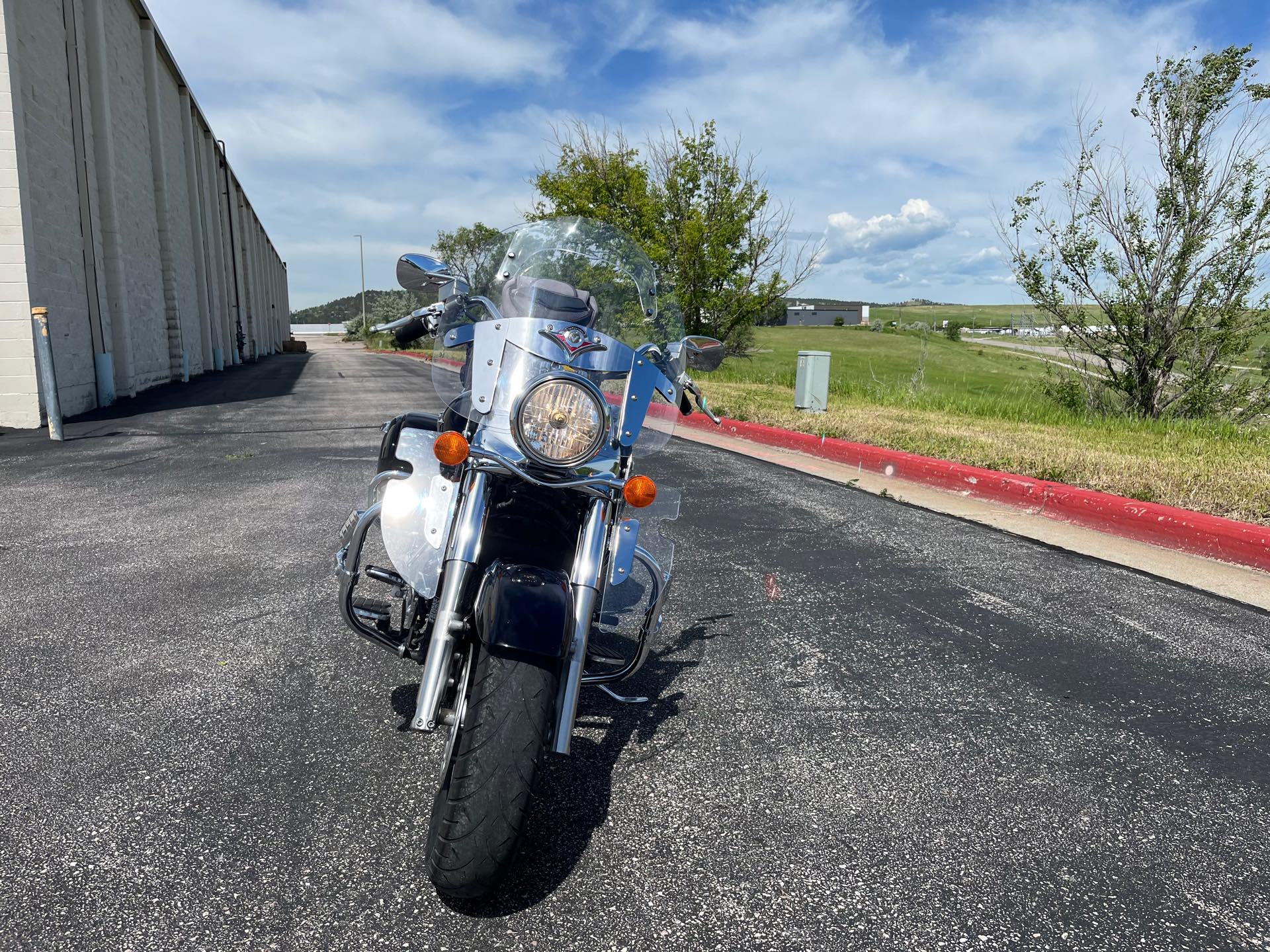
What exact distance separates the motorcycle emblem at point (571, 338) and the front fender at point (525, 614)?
673mm

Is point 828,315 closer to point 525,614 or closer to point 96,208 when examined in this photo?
point 96,208

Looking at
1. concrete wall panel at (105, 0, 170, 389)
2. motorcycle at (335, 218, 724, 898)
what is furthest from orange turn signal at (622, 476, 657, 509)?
concrete wall panel at (105, 0, 170, 389)

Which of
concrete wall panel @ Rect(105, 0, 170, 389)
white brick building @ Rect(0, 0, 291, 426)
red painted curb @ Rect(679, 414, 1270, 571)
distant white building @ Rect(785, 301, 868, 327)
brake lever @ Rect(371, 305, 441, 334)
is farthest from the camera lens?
distant white building @ Rect(785, 301, 868, 327)

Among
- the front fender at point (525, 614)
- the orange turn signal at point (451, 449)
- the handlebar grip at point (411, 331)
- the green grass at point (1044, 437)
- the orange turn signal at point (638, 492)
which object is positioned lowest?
the green grass at point (1044, 437)

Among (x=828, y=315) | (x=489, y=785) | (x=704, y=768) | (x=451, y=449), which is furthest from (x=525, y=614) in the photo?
(x=828, y=315)

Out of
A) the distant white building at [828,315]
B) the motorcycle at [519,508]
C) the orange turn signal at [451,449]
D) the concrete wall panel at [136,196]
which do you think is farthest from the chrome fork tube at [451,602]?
the distant white building at [828,315]

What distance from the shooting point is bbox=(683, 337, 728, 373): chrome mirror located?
9.53 feet

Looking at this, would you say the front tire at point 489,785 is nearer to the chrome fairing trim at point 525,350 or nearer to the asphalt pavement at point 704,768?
the asphalt pavement at point 704,768

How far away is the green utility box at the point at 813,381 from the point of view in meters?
11.8

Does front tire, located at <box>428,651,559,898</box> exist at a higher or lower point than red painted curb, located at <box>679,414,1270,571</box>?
higher

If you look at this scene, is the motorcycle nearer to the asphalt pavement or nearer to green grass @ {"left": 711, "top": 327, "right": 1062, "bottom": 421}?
the asphalt pavement

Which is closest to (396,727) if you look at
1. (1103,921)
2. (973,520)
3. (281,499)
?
(1103,921)

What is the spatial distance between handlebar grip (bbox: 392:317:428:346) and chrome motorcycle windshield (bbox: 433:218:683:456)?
69 mm

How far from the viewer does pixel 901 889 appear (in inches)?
83.3
